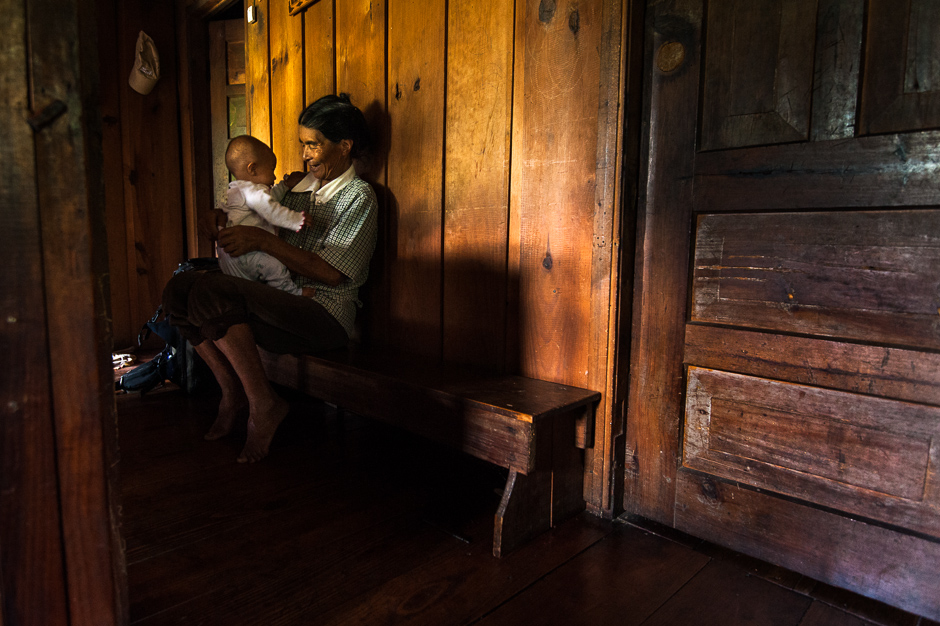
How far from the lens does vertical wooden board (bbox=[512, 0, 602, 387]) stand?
1513 millimetres

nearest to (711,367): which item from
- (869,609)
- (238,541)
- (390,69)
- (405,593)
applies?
(869,609)

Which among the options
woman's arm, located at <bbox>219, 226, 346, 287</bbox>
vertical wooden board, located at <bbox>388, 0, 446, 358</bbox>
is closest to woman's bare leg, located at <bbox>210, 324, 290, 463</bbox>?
woman's arm, located at <bbox>219, 226, 346, 287</bbox>

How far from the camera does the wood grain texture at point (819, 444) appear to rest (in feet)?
3.67

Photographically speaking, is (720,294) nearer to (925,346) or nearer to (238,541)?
(925,346)

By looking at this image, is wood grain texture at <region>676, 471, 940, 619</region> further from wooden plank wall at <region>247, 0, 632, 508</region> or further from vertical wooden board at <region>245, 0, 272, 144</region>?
vertical wooden board at <region>245, 0, 272, 144</region>

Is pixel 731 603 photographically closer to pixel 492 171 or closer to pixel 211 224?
pixel 492 171

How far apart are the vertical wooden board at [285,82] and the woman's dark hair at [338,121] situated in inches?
17.5

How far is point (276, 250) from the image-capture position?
1.97 m

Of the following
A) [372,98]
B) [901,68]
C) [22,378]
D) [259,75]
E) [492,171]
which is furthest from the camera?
[259,75]

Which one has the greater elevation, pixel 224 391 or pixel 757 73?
pixel 757 73

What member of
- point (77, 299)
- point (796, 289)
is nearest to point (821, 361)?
point (796, 289)

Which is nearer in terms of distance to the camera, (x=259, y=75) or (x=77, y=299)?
(x=77, y=299)

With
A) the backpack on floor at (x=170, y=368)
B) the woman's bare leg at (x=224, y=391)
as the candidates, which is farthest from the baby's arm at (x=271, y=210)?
the backpack on floor at (x=170, y=368)

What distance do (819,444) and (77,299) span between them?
138 cm
